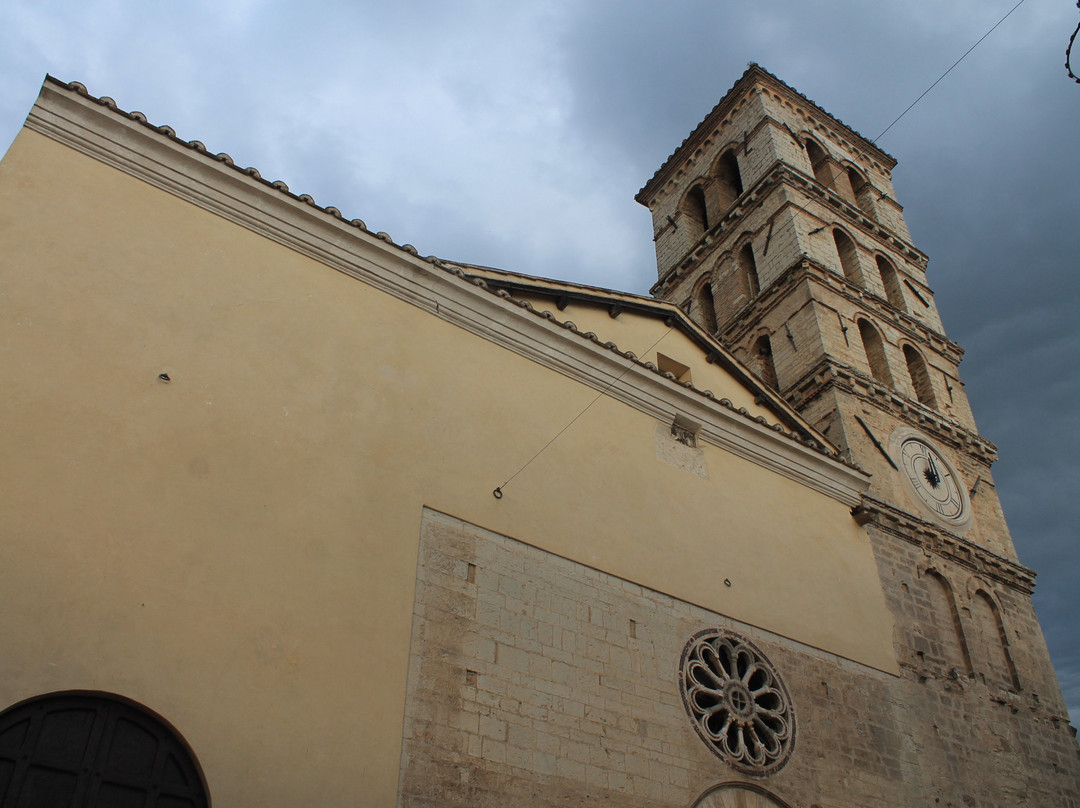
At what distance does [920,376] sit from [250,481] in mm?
13087

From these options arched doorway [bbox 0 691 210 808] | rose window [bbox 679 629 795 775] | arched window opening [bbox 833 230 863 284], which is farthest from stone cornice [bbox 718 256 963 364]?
arched doorway [bbox 0 691 210 808]

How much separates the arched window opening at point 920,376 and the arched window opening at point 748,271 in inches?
121

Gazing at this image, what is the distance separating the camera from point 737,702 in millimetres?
9156

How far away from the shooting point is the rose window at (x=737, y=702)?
8789 mm

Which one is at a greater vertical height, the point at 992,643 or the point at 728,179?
the point at 728,179

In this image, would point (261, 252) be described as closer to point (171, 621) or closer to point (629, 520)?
point (171, 621)

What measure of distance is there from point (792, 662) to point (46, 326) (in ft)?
26.0

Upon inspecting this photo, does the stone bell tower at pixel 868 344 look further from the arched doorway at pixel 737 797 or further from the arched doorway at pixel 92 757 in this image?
the arched doorway at pixel 92 757

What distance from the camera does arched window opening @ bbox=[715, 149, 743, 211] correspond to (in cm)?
2104

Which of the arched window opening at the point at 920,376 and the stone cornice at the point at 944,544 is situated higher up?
the arched window opening at the point at 920,376

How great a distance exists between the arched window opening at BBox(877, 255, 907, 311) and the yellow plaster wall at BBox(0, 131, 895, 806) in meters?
9.82

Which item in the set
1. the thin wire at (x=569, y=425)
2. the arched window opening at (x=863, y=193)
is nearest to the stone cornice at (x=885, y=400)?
the thin wire at (x=569, y=425)

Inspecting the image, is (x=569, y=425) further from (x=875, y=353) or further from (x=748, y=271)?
(x=748, y=271)

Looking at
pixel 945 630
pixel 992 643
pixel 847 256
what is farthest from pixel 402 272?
pixel 847 256
